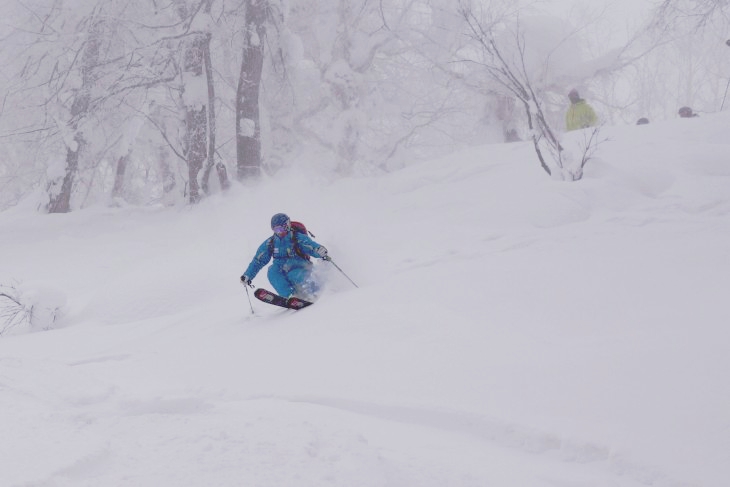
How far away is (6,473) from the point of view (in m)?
2.25

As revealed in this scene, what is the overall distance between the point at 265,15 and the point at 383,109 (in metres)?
4.60

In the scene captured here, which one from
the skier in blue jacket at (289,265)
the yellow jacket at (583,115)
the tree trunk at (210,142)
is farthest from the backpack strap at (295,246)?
the yellow jacket at (583,115)

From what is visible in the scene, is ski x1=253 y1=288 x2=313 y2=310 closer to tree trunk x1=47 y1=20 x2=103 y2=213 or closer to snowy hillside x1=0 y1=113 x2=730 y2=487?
snowy hillside x1=0 y1=113 x2=730 y2=487

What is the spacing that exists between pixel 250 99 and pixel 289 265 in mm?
6375

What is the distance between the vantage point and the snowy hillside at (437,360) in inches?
97.3

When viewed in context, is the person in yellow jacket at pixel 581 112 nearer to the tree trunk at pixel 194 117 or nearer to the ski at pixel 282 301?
the tree trunk at pixel 194 117

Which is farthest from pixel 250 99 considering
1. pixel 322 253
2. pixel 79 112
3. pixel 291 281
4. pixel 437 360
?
pixel 437 360

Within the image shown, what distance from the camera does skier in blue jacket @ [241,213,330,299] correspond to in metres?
6.58

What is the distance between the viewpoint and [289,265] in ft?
21.7

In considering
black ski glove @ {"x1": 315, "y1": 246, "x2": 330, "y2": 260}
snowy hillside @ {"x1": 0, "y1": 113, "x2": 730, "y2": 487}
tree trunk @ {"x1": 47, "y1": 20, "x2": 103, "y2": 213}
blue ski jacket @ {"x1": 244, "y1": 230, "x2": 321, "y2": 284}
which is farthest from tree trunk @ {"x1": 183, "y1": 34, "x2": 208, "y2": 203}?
black ski glove @ {"x1": 315, "y1": 246, "x2": 330, "y2": 260}

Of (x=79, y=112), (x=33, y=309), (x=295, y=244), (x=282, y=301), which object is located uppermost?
(x=79, y=112)

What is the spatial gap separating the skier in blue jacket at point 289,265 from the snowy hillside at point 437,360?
0.24 meters

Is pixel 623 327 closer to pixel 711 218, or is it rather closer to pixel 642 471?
pixel 642 471

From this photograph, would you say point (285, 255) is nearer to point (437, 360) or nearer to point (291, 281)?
point (291, 281)
